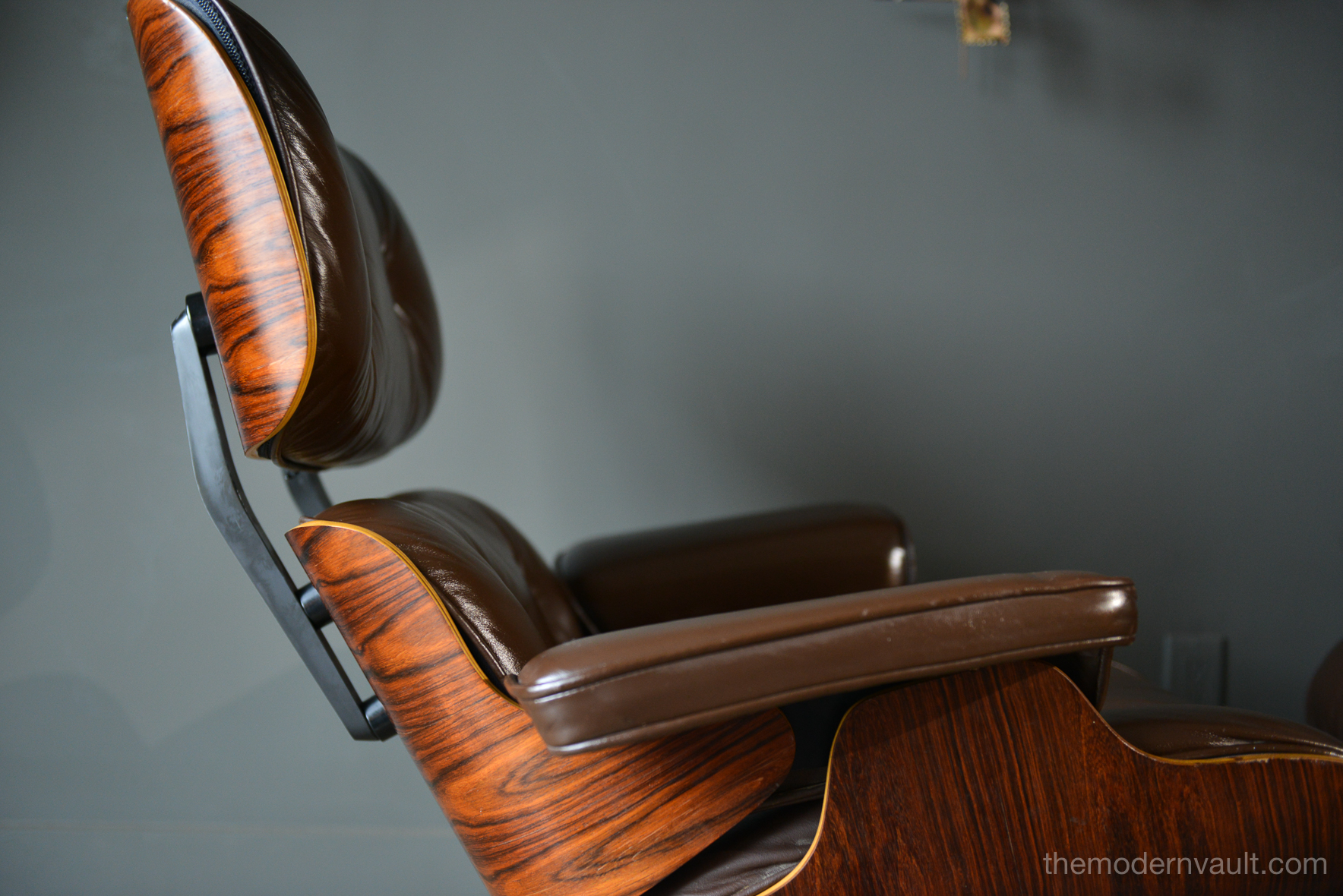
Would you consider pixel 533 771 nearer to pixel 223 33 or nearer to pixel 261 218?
pixel 261 218

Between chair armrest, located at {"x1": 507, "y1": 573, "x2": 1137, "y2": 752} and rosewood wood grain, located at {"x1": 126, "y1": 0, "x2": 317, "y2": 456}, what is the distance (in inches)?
10.6

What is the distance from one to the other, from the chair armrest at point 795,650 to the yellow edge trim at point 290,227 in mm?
252

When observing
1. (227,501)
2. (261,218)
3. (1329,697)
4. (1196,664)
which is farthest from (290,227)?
(1196,664)

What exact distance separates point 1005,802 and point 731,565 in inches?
22.8

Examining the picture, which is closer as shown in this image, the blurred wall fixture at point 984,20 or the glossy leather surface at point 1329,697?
the glossy leather surface at point 1329,697

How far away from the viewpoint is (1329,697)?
0.92 m

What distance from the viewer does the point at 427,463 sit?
1.55 metres

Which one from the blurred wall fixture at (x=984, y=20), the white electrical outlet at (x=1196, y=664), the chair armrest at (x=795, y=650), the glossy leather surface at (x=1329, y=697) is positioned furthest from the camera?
the white electrical outlet at (x=1196, y=664)

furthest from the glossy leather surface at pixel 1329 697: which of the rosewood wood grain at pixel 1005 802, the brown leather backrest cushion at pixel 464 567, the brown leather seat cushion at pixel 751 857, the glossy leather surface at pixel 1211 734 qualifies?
the brown leather backrest cushion at pixel 464 567

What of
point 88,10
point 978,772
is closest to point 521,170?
point 88,10

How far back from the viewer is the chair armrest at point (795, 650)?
0.43 m

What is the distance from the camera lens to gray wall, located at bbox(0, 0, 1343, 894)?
4.98 feet

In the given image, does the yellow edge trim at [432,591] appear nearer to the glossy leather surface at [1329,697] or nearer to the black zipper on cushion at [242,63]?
the black zipper on cushion at [242,63]

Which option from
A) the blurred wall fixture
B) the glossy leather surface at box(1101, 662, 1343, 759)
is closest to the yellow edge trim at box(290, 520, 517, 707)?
the glossy leather surface at box(1101, 662, 1343, 759)
